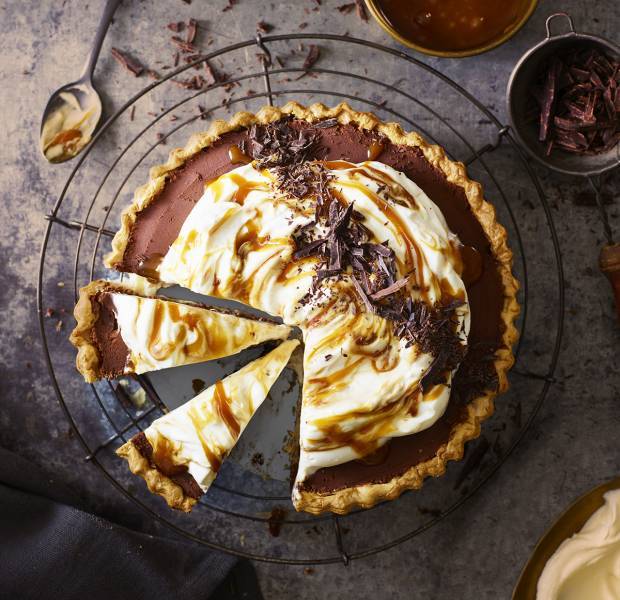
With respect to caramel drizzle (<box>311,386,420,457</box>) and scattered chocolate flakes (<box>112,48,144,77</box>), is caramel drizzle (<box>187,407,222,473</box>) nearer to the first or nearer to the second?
caramel drizzle (<box>311,386,420,457</box>)

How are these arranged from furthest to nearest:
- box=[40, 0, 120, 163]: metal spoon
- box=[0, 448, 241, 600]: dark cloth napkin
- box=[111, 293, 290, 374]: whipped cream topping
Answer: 1. box=[40, 0, 120, 163]: metal spoon
2. box=[0, 448, 241, 600]: dark cloth napkin
3. box=[111, 293, 290, 374]: whipped cream topping

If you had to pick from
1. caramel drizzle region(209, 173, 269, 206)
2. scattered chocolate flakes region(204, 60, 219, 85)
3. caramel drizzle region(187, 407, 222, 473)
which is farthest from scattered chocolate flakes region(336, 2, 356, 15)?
caramel drizzle region(187, 407, 222, 473)

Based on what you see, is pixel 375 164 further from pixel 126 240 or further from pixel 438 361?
pixel 126 240

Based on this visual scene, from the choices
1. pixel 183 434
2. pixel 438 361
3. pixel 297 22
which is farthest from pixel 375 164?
pixel 183 434

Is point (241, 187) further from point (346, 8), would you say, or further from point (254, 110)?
point (346, 8)

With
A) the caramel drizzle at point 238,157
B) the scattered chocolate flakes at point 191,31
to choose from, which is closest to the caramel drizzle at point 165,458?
the caramel drizzle at point 238,157
